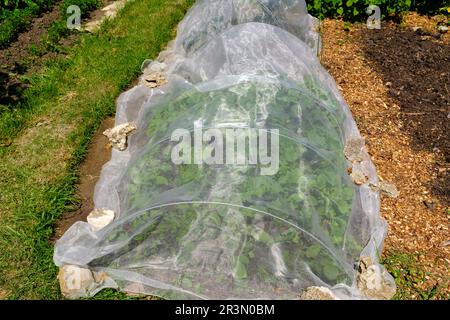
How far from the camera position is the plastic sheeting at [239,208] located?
10.7 feet

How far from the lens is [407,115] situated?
214 inches

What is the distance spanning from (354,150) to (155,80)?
253 centimetres

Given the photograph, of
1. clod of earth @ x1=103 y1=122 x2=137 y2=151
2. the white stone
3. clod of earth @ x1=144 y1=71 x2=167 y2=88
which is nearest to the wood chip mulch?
clod of earth @ x1=144 y1=71 x2=167 y2=88

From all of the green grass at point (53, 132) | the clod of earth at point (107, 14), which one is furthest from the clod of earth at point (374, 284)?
the clod of earth at point (107, 14)

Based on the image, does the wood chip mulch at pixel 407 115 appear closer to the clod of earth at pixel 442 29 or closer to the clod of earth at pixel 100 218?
the clod of earth at pixel 442 29

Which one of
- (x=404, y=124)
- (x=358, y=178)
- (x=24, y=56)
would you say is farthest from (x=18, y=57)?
(x=404, y=124)

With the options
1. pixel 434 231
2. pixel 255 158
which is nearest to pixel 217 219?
pixel 255 158

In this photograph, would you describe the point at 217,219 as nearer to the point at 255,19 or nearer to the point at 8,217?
the point at 8,217

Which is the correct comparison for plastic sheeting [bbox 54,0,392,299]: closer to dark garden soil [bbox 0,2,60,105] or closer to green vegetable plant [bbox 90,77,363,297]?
green vegetable plant [bbox 90,77,363,297]

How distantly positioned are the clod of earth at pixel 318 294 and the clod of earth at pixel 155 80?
318cm

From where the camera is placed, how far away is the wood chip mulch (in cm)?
407

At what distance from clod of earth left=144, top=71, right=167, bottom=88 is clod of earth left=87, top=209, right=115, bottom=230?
80.8 inches

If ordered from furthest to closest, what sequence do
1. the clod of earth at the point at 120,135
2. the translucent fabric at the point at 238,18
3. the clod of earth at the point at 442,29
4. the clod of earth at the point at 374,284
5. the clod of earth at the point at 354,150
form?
the clod of earth at the point at 442,29, the translucent fabric at the point at 238,18, the clod of earth at the point at 120,135, the clod of earth at the point at 354,150, the clod of earth at the point at 374,284
